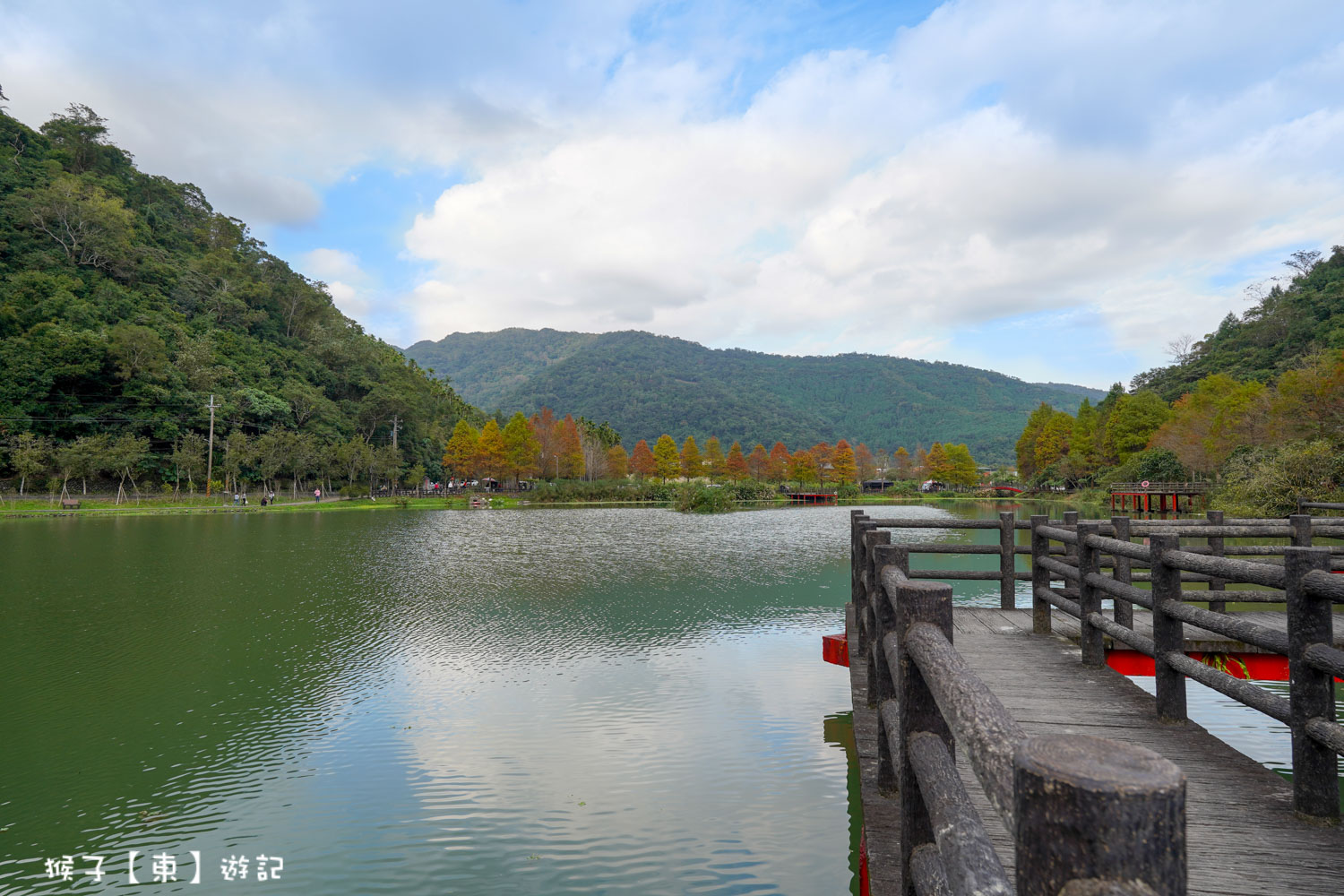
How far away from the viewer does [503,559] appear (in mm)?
20172

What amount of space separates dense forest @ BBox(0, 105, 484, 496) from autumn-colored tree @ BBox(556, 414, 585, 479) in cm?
1330

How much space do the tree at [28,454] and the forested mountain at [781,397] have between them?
93.8 metres

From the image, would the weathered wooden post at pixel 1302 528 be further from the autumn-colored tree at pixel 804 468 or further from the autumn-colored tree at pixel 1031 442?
the autumn-colored tree at pixel 1031 442

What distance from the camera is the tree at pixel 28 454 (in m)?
41.5

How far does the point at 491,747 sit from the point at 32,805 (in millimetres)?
3608

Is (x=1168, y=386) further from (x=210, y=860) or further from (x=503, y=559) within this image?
(x=210, y=860)

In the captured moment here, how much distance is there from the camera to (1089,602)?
15.9ft

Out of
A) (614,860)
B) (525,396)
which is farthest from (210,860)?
(525,396)

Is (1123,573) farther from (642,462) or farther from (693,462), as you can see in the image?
(642,462)

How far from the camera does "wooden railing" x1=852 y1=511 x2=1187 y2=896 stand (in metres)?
0.77

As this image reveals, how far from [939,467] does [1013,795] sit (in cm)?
7974

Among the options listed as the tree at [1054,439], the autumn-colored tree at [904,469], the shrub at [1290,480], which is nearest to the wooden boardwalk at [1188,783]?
the shrub at [1290,480]

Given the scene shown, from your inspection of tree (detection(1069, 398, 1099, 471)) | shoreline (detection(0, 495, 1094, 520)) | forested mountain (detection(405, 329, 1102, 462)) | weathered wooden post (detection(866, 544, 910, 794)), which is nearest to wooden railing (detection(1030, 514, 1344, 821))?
weathered wooden post (detection(866, 544, 910, 794))

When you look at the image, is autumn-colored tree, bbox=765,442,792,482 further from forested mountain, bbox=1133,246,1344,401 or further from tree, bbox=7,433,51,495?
tree, bbox=7,433,51,495
